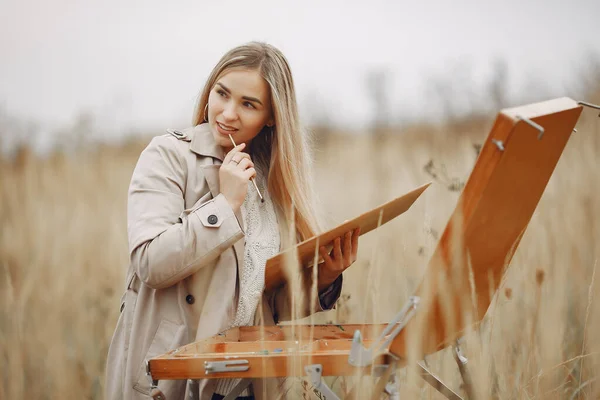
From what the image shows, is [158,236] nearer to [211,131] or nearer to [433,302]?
[211,131]

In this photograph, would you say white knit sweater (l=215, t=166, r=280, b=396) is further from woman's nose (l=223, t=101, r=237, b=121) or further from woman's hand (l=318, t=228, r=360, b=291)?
woman's nose (l=223, t=101, r=237, b=121)

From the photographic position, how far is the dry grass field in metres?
2.29

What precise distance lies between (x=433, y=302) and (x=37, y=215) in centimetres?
360

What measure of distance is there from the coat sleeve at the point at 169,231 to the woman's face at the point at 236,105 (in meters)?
0.31

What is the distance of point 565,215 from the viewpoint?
3.90 meters

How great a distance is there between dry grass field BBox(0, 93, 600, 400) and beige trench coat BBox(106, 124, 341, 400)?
32cm

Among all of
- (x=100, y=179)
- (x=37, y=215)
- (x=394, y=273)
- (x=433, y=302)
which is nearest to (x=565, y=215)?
(x=394, y=273)

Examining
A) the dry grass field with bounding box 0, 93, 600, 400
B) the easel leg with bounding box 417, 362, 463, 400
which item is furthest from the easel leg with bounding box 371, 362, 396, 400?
the easel leg with bounding box 417, 362, 463, 400

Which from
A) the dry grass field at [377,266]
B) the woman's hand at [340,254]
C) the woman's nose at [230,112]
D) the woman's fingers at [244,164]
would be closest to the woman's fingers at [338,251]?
the woman's hand at [340,254]

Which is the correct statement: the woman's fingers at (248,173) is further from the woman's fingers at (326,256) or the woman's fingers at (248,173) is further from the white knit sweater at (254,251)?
the woman's fingers at (326,256)

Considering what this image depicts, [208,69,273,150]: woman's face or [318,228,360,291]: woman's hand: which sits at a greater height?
[208,69,273,150]: woman's face

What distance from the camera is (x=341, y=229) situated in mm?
1851

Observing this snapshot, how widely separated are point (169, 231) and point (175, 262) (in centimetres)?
9

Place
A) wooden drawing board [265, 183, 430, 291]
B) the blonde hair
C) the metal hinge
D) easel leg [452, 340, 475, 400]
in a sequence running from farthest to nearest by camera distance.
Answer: the blonde hair, easel leg [452, 340, 475, 400], wooden drawing board [265, 183, 430, 291], the metal hinge
